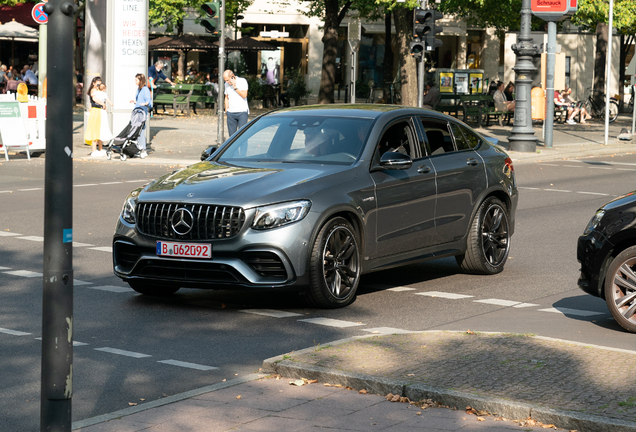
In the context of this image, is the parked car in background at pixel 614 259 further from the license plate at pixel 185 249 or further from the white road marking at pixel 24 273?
the white road marking at pixel 24 273

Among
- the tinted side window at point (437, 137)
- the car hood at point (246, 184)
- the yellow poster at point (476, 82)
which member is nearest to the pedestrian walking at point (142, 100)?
the tinted side window at point (437, 137)

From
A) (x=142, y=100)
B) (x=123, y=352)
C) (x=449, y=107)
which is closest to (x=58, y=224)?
(x=123, y=352)

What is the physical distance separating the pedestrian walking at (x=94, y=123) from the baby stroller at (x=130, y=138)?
56cm

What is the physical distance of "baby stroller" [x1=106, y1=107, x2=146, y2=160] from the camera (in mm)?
22828

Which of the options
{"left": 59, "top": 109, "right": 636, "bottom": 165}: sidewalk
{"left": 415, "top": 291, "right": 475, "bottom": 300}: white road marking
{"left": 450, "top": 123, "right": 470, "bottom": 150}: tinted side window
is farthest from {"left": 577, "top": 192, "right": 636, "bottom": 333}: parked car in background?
{"left": 59, "top": 109, "right": 636, "bottom": 165}: sidewalk

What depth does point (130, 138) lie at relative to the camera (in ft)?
75.2

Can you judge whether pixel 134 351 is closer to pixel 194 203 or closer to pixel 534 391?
pixel 194 203

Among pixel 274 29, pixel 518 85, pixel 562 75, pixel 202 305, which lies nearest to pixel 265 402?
pixel 202 305

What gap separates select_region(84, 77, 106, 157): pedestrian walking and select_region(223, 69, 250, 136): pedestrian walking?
3.15 meters

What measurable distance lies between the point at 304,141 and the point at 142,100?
1457cm

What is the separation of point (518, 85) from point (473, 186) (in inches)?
672

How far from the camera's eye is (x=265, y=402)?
17.5 ft

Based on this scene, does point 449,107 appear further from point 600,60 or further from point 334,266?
point 334,266

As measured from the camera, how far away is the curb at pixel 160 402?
16.3 ft
